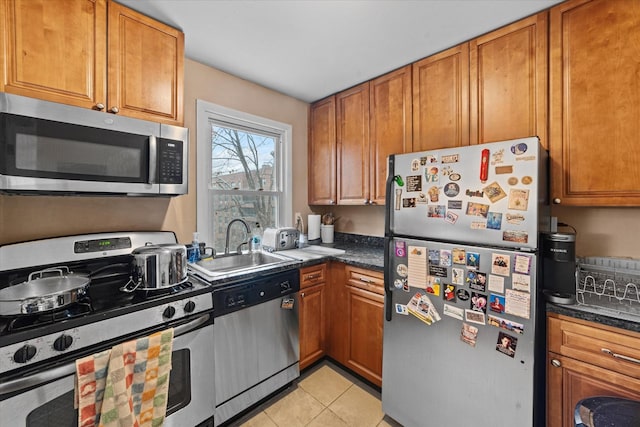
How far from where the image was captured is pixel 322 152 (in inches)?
109

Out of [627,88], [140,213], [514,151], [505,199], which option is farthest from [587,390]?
[140,213]

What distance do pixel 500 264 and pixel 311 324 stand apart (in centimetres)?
144

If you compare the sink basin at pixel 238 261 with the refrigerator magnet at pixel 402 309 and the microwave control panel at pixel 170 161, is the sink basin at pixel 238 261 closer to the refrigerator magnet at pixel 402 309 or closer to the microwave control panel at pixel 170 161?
the microwave control panel at pixel 170 161

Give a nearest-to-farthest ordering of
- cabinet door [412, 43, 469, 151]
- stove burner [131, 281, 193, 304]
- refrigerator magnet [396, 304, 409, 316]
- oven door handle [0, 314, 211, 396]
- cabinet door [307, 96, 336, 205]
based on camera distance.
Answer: oven door handle [0, 314, 211, 396] < stove burner [131, 281, 193, 304] < refrigerator magnet [396, 304, 409, 316] < cabinet door [412, 43, 469, 151] < cabinet door [307, 96, 336, 205]

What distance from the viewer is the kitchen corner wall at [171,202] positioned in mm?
1426

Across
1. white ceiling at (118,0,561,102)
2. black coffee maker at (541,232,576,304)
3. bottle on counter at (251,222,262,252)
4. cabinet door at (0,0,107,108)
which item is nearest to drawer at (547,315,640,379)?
black coffee maker at (541,232,576,304)

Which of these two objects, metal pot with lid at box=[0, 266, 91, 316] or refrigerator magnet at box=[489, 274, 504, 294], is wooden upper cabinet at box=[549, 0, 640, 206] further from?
metal pot with lid at box=[0, 266, 91, 316]

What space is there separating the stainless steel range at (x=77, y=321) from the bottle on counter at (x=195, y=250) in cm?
22

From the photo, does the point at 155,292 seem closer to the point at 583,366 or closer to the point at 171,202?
the point at 171,202

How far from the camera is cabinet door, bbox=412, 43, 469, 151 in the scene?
5.91 feet

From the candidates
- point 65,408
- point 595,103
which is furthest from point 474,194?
point 65,408

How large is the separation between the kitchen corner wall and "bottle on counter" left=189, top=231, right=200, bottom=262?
0.08m

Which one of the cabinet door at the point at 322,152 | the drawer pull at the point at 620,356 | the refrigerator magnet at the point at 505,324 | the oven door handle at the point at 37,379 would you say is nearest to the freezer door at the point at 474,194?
the refrigerator magnet at the point at 505,324

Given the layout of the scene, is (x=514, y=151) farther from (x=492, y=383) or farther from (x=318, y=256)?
(x=318, y=256)
